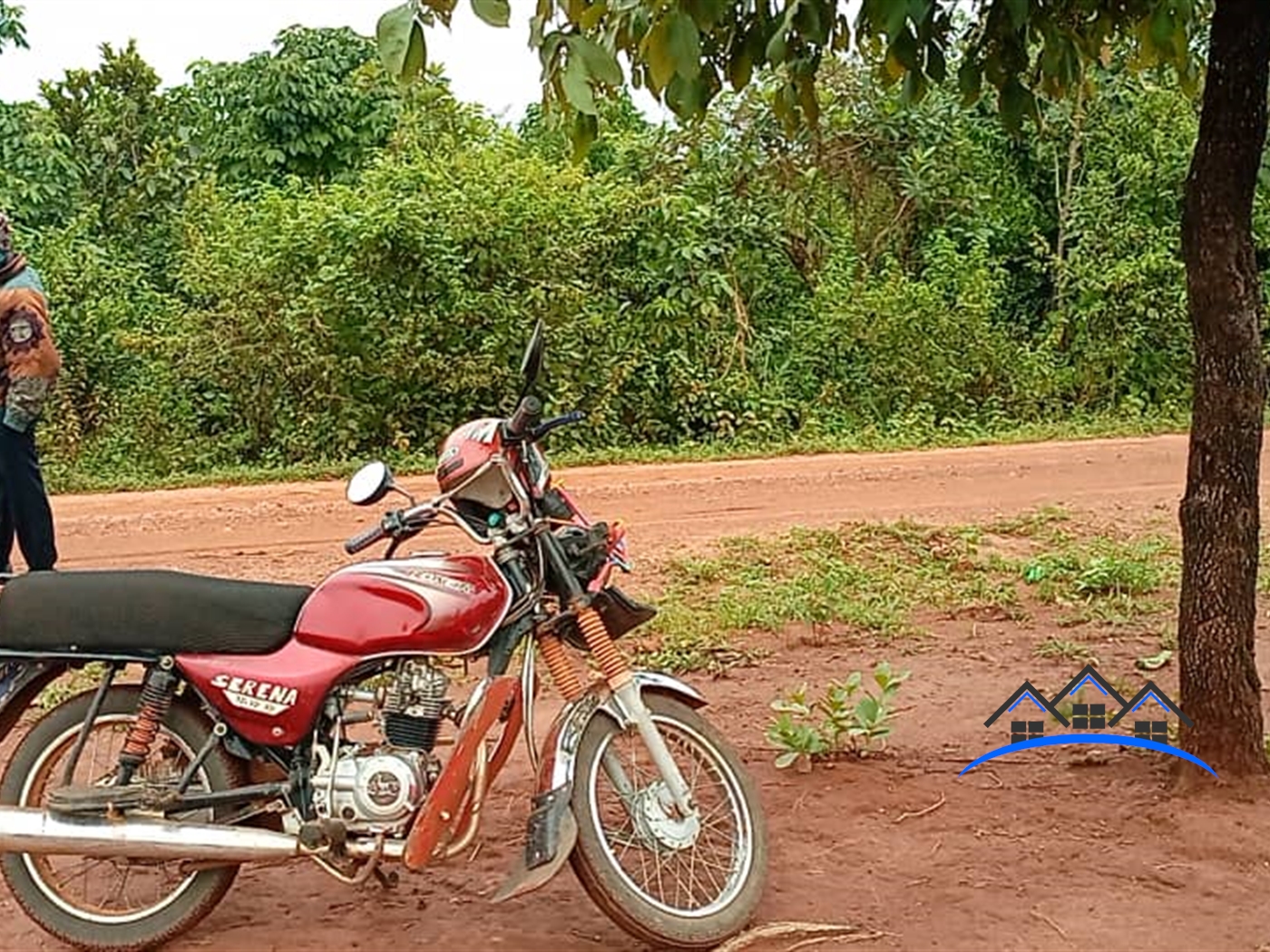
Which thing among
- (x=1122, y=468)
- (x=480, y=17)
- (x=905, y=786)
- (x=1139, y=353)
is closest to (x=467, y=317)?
(x=1122, y=468)

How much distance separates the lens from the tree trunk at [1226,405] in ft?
13.1

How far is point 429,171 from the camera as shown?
12.6 meters

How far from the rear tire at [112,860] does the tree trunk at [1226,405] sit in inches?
105

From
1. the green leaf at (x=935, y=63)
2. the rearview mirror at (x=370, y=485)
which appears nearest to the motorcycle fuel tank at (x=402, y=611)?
the rearview mirror at (x=370, y=485)

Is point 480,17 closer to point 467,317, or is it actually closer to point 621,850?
point 621,850

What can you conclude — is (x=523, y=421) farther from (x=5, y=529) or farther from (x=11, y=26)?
(x=11, y=26)

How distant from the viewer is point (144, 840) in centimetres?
344

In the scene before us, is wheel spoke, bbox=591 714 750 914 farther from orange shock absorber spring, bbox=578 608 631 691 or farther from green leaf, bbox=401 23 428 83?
green leaf, bbox=401 23 428 83

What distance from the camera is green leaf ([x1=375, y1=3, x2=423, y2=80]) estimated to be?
2562 millimetres

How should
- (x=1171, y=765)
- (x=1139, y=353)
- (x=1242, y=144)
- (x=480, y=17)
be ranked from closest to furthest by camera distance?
(x=480, y=17) < (x=1242, y=144) < (x=1171, y=765) < (x=1139, y=353)

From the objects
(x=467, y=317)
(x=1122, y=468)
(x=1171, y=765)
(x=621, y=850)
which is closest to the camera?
(x=621, y=850)

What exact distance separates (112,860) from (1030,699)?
3213 millimetres

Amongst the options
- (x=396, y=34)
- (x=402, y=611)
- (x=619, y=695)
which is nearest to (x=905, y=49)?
(x=396, y=34)

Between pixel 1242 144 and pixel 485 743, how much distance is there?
254 cm
